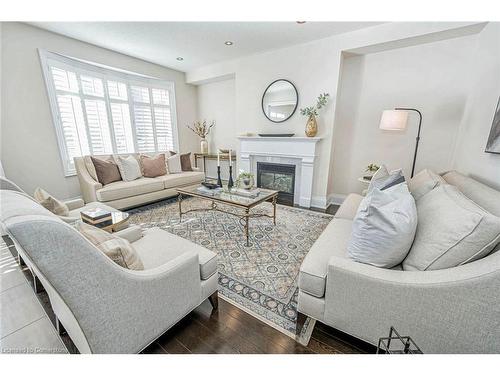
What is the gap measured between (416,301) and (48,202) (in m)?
2.55

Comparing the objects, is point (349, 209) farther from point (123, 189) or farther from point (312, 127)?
point (123, 189)

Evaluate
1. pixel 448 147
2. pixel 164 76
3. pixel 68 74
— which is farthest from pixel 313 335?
pixel 164 76

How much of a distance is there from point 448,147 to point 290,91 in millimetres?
2459

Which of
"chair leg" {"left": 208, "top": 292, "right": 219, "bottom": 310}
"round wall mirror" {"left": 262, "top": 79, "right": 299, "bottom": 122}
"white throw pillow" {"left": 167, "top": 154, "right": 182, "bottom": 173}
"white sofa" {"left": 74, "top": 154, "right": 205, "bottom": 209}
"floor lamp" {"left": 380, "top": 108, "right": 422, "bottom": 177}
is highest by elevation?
"round wall mirror" {"left": 262, "top": 79, "right": 299, "bottom": 122}

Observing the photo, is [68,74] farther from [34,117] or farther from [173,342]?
[173,342]

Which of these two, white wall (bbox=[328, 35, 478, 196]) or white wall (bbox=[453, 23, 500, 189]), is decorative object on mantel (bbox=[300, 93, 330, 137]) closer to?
white wall (bbox=[328, 35, 478, 196])

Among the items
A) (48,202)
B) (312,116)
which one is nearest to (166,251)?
(48,202)

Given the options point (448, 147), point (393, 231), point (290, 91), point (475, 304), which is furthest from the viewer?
point (290, 91)

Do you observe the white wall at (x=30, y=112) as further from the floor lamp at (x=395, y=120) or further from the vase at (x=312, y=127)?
the floor lamp at (x=395, y=120)

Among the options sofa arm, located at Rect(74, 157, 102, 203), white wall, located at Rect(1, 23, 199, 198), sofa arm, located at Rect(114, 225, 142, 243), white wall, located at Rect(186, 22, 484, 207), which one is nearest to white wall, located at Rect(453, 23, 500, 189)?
white wall, located at Rect(186, 22, 484, 207)

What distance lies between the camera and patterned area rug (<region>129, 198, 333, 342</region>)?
1495 millimetres

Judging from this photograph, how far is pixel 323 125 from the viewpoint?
335cm

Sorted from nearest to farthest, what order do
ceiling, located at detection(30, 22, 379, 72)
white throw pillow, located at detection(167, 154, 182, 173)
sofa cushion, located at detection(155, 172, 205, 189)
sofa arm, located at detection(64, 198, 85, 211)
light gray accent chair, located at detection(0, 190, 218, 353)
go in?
light gray accent chair, located at detection(0, 190, 218, 353)
sofa arm, located at detection(64, 198, 85, 211)
ceiling, located at detection(30, 22, 379, 72)
sofa cushion, located at detection(155, 172, 205, 189)
white throw pillow, located at detection(167, 154, 182, 173)

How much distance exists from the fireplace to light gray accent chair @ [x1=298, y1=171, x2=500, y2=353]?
2.60 meters
